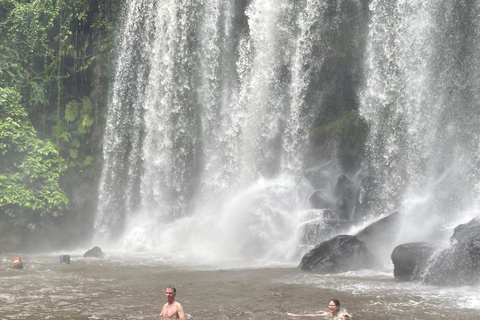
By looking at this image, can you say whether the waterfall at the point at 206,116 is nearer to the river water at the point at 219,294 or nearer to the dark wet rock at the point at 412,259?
the river water at the point at 219,294

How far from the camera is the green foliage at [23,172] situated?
18797 millimetres

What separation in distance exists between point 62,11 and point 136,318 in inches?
733

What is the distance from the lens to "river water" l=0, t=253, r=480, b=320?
9.06 metres

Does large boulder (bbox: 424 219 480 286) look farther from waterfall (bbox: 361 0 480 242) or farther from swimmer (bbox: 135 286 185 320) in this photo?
swimmer (bbox: 135 286 185 320)

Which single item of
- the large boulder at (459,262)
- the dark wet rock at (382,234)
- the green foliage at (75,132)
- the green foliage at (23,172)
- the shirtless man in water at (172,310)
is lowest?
the shirtless man in water at (172,310)

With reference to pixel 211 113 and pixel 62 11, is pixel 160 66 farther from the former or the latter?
pixel 62 11

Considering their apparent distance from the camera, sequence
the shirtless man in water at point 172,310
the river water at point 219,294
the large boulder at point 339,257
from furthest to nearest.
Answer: the large boulder at point 339,257
the river water at point 219,294
the shirtless man in water at point 172,310

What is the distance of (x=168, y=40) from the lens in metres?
22.5

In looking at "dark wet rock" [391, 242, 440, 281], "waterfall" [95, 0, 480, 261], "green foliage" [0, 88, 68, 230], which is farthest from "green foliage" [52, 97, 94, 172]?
"dark wet rock" [391, 242, 440, 281]

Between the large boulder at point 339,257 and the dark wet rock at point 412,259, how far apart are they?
1547 millimetres

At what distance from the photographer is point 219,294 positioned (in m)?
10.8

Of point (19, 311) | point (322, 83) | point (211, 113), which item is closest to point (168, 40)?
point (211, 113)

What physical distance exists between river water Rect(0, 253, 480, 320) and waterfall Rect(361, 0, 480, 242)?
4.72 meters

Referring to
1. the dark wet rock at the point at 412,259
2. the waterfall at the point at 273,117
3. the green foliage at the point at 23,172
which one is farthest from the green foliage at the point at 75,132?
the dark wet rock at the point at 412,259
